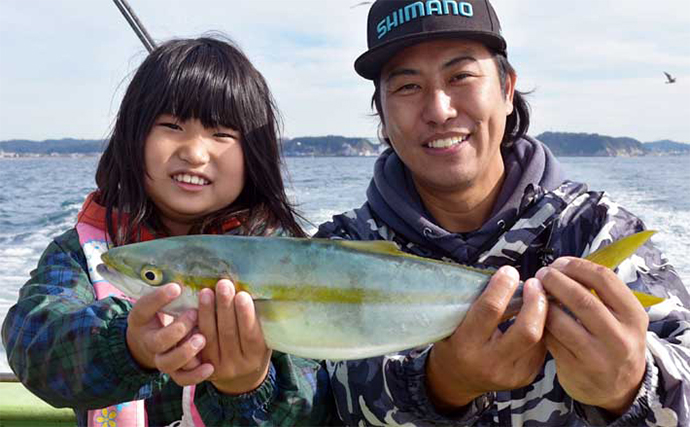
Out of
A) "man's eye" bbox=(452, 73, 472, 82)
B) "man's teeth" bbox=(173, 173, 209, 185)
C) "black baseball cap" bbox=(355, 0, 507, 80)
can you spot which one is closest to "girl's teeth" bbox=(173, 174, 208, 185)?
"man's teeth" bbox=(173, 173, 209, 185)

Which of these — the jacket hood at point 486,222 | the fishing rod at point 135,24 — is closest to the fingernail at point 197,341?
the jacket hood at point 486,222

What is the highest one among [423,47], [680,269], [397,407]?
[423,47]

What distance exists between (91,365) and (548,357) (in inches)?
72.8

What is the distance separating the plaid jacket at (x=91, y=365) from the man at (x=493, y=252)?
0.80 feet

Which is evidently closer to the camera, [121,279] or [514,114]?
[121,279]

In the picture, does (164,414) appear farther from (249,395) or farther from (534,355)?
(534,355)

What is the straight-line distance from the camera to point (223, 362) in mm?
2414

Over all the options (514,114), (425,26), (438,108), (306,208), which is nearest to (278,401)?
(438,108)

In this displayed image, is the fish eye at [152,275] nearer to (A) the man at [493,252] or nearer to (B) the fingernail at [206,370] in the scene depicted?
(B) the fingernail at [206,370]

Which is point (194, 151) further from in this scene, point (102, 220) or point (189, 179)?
point (102, 220)

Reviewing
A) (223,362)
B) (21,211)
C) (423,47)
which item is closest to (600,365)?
(223,362)

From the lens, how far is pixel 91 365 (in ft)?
8.32

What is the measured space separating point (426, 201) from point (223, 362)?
143 cm

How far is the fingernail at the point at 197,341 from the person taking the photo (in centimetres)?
228
